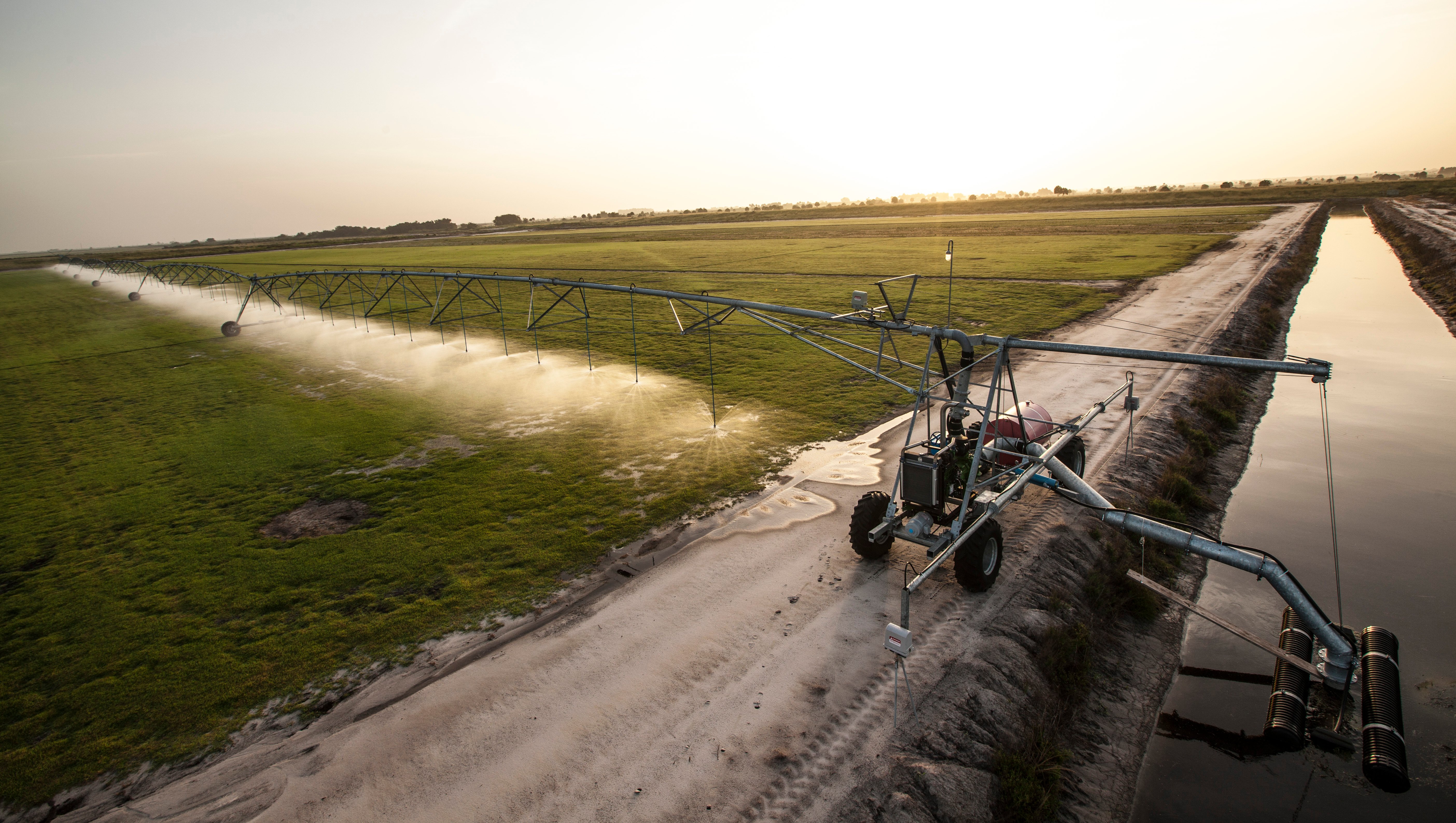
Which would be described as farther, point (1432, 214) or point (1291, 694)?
point (1432, 214)

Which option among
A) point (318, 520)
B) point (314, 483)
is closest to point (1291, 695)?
point (318, 520)

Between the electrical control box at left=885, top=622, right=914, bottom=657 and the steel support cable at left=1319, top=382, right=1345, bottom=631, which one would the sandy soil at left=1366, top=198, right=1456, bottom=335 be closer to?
the steel support cable at left=1319, top=382, right=1345, bottom=631

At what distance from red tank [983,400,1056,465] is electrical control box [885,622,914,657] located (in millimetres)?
7484

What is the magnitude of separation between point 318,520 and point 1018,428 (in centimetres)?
1798

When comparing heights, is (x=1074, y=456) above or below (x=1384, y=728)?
above

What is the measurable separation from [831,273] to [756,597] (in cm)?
5251

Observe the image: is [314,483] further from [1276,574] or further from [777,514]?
[1276,574]

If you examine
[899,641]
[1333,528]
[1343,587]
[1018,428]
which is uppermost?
[1018,428]

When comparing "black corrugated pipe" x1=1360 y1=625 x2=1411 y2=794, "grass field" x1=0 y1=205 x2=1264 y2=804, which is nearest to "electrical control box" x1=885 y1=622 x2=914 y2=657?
"black corrugated pipe" x1=1360 y1=625 x2=1411 y2=794

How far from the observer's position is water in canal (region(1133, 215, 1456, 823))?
29.5ft

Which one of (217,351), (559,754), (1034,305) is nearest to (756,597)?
(559,754)

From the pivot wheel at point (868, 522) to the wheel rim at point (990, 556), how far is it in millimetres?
1953

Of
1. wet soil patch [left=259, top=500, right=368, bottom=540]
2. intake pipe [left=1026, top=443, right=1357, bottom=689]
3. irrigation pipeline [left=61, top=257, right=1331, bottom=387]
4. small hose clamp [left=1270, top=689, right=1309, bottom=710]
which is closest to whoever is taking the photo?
small hose clamp [left=1270, top=689, right=1309, bottom=710]

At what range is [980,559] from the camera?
465 inches
